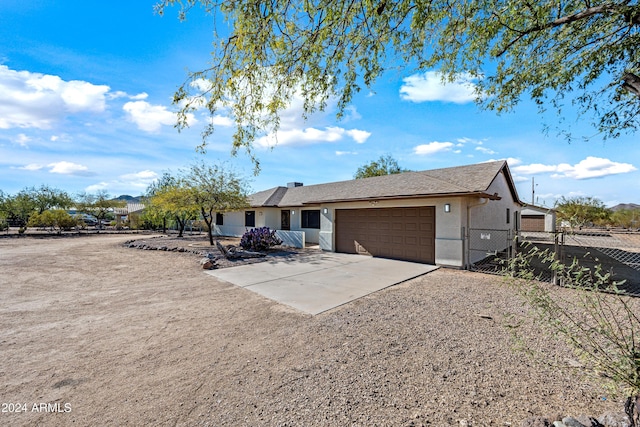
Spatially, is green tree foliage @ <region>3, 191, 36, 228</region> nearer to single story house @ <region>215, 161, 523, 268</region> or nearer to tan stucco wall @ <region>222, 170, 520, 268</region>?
single story house @ <region>215, 161, 523, 268</region>

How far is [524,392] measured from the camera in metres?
2.96

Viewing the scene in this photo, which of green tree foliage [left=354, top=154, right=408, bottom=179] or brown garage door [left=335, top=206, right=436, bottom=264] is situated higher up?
green tree foliage [left=354, top=154, right=408, bottom=179]

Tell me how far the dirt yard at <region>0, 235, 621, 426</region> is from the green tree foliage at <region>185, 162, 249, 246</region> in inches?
375

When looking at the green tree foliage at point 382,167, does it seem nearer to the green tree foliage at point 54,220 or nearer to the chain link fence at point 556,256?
the chain link fence at point 556,256

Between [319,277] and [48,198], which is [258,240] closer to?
[319,277]

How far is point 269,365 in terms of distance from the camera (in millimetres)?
3561

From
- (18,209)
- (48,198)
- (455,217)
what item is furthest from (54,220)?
(455,217)

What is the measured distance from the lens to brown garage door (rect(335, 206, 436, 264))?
1114 centimetres

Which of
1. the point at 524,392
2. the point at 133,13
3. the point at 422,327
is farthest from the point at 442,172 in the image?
the point at 133,13

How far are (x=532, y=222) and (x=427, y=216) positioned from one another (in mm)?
25725

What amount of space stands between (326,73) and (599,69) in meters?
6.64

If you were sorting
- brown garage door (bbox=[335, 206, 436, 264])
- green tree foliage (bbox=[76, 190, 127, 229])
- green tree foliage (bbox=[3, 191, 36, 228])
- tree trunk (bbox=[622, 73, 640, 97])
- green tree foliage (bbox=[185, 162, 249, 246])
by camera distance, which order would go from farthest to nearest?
green tree foliage (bbox=[76, 190, 127, 229])
green tree foliage (bbox=[3, 191, 36, 228])
green tree foliage (bbox=[185, 162, 249, 246])
brown garage door (bbox=[335, 206, 436, 264])
tree trunk (bbox=[622, 73, 640, 97])

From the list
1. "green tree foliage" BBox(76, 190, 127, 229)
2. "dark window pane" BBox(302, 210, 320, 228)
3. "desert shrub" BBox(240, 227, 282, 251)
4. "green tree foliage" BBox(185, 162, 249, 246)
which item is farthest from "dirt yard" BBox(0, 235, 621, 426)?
"green tree foliage" BBox(76, 190, 127, 229)

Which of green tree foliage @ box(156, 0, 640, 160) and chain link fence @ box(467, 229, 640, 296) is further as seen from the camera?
chain link fence @ box(467, 229, 640, 296)
